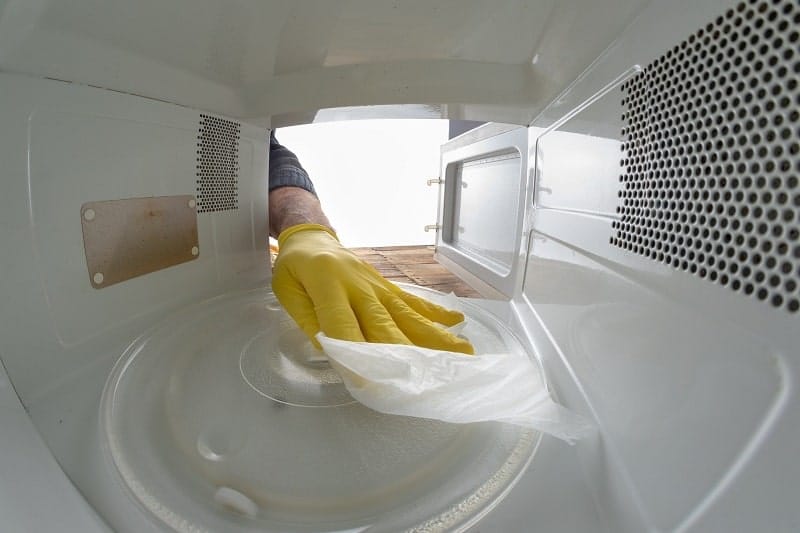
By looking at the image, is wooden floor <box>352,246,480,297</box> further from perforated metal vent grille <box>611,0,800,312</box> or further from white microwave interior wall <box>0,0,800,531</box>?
perforated metal vent grille <box>611,0,800,312</box>

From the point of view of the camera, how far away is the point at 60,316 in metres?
0.55

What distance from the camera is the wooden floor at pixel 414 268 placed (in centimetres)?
130

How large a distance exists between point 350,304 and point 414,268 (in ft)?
2.76

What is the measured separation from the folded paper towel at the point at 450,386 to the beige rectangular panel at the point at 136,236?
16.0 inches

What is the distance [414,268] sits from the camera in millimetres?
1552

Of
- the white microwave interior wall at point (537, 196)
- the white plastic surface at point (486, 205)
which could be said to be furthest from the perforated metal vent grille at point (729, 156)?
the white plastic surface at point (486, 205)

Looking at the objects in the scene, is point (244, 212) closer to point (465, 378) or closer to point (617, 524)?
point (465, 378)

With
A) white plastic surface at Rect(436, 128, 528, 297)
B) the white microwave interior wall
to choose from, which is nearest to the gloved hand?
the white microwave interior wall

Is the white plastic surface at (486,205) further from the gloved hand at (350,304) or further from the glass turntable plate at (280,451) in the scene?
the glass turntable plate at (280,451)

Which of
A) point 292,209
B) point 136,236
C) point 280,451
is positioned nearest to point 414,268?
point 292,209

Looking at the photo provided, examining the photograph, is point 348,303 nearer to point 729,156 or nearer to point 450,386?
point 450,386

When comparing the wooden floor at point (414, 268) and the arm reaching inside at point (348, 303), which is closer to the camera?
the arm reaching inside at point (348, 303)

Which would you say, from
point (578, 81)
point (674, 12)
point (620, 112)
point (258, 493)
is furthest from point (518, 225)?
point (258, 493)

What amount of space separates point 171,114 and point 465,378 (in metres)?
0.78
